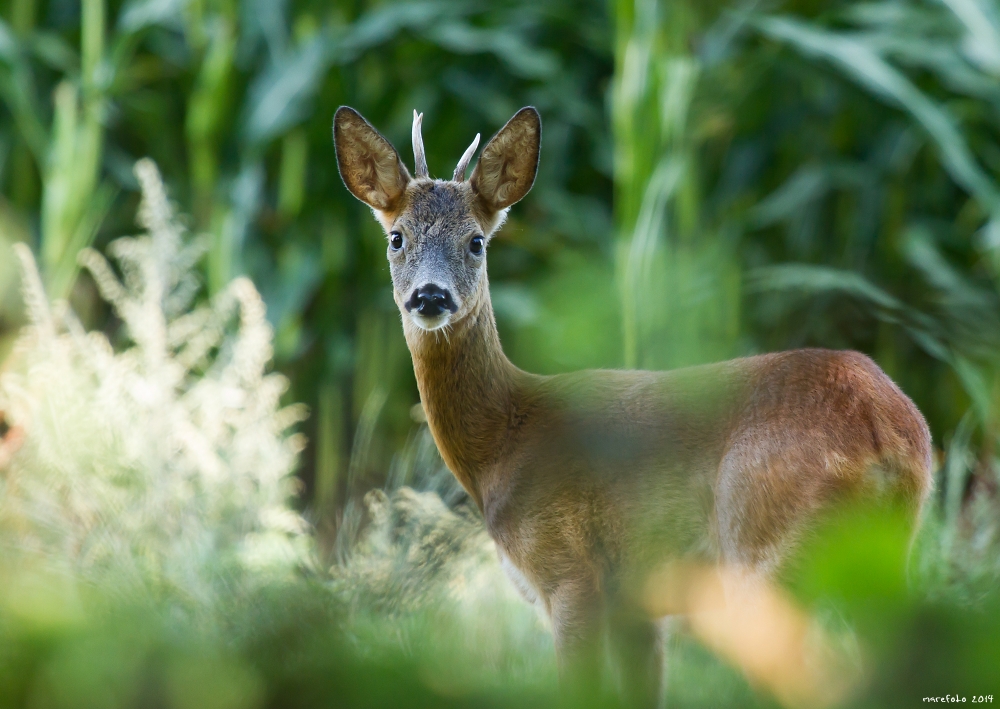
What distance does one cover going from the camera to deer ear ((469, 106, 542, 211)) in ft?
7.89

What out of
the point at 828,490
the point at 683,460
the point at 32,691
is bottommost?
the point at 32,691

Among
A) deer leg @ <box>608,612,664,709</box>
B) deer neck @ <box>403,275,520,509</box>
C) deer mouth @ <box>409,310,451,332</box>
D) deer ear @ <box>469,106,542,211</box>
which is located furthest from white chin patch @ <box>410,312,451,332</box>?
deer leg @ <box>608,612,664,709</box>

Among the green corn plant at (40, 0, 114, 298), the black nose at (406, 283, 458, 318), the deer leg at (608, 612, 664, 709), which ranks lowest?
the deer leg at (608, 612, 664, 709)

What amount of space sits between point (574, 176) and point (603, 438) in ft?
11.1

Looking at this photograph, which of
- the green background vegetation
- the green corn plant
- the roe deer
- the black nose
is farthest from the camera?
the green corn plant

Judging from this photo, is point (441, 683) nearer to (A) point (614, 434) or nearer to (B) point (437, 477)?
(A) point (614, 434)

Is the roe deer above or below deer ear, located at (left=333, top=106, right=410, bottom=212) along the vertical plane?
below

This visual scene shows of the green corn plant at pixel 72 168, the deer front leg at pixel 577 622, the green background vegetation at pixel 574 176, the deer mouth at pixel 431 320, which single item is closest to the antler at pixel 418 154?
the deer mouth at pixel 431 320

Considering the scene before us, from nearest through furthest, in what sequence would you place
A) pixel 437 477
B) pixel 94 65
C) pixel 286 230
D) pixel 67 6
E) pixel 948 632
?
pixel 948 632, pixel 437 477, pixel 94 65, pixel 286 230, pixel 67 6

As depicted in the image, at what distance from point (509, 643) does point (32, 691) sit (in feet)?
7.61

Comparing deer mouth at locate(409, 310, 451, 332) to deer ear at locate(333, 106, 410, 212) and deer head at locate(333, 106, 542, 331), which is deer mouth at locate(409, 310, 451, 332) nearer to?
deer head at locate(333, 106, 542, 331)

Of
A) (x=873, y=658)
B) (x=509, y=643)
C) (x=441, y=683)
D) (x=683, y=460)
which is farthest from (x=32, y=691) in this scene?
(x=509, y=643)

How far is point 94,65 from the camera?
163 inches

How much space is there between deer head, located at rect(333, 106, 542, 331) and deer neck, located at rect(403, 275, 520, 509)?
6cm
